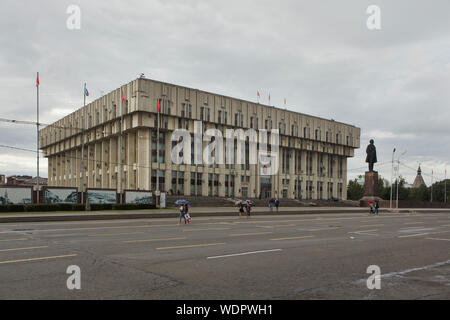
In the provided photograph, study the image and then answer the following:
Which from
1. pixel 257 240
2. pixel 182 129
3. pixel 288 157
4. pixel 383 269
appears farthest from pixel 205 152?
pixel 383 269

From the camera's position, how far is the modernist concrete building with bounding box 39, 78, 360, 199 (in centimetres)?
6931

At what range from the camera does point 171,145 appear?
237ft

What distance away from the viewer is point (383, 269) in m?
9.52
